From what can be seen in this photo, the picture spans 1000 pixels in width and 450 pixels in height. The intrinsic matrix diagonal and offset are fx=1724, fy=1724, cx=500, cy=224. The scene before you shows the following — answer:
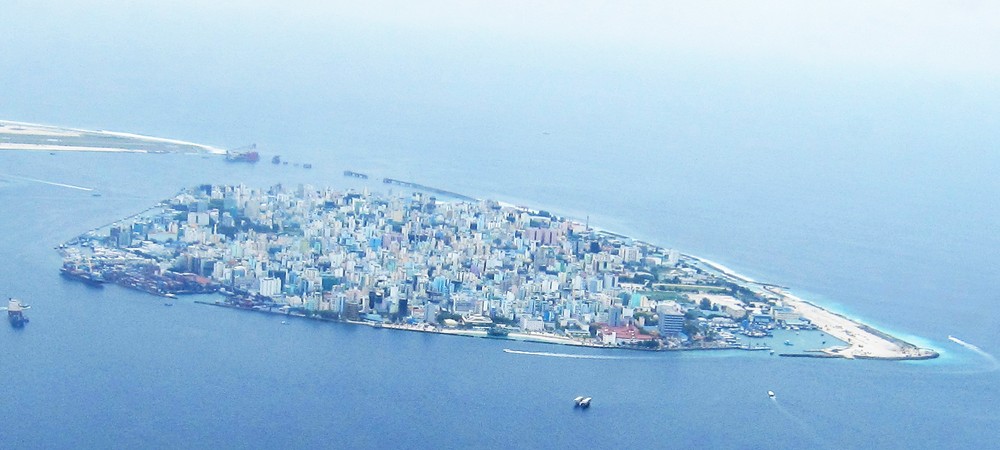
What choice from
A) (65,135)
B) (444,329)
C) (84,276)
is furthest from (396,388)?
(65,135)

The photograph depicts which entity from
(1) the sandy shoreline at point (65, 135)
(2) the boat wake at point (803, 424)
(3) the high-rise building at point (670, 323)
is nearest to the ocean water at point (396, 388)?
(2) the boat wake at point (803, 424)

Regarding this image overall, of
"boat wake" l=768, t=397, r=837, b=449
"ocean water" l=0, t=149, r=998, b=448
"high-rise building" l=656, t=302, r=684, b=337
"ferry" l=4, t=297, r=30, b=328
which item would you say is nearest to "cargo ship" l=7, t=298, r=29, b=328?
"ferry" l=4, t=297, r=30, b=328

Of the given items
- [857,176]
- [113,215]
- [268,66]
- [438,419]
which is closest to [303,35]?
[268,66]

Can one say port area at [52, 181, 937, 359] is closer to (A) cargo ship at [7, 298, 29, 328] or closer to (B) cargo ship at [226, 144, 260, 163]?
(A) cargo ship at [7, 298, 29, 328]

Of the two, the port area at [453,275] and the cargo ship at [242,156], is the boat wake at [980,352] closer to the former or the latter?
the port area at [453,275]

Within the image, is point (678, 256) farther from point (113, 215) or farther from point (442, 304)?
point (113, 215)
